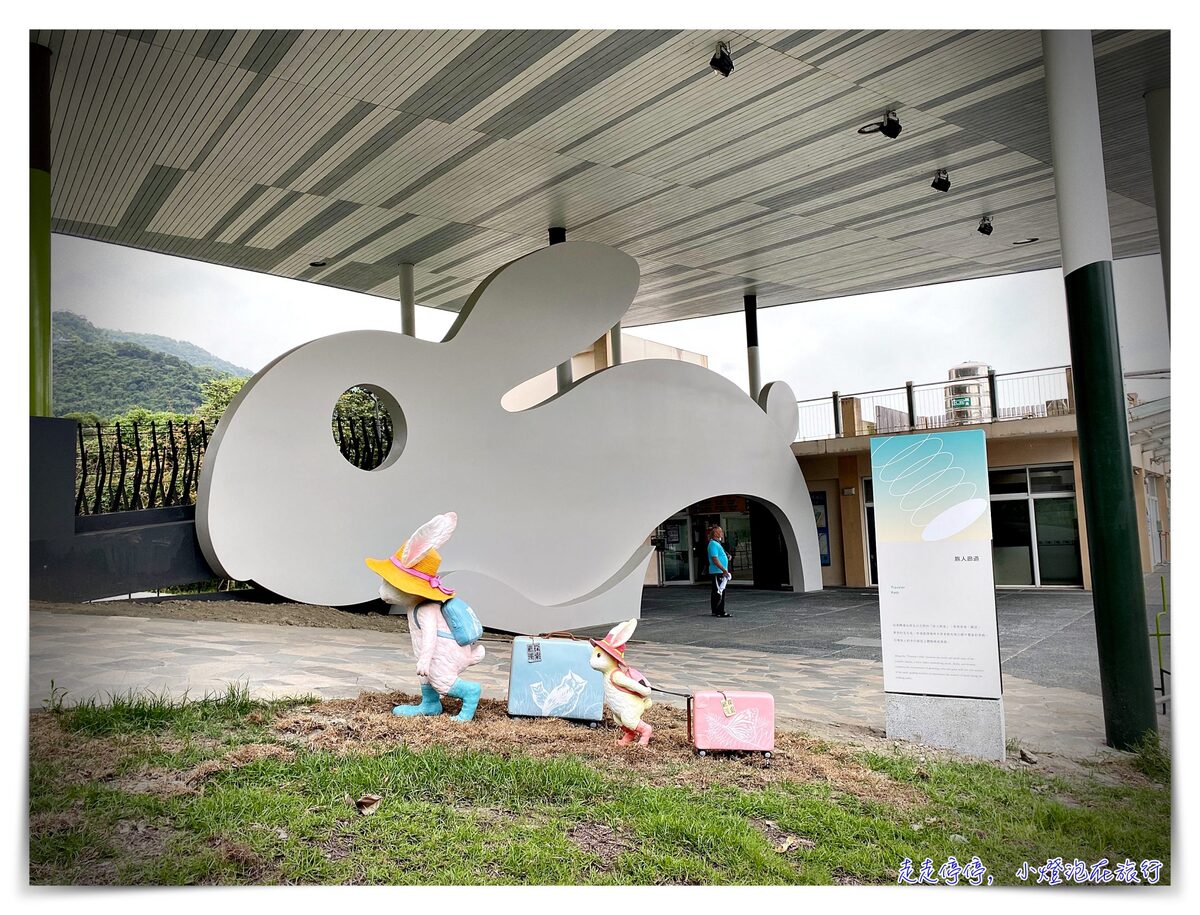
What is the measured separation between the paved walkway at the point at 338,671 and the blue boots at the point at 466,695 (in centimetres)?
98

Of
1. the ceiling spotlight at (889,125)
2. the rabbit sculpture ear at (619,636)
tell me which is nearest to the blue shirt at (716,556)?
the ceiling spotlight at (889,125)

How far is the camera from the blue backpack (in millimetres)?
5648

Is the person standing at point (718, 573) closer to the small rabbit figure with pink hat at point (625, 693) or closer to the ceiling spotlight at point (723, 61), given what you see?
the ceiling spotlight at point (723, 61)

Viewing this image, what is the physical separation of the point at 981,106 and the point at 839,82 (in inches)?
78.9

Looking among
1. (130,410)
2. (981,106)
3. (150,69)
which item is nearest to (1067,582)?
(981,106)

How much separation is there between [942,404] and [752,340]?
463cm

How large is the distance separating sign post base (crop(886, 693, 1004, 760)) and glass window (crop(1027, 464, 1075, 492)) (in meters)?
14.4

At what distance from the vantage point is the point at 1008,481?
1880cm

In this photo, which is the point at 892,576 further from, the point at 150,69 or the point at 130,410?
the point at 130,410

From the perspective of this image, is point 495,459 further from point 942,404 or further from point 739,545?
point 739,545

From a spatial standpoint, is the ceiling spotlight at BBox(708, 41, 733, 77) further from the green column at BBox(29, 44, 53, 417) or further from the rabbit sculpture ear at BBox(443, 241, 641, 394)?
the green column at BBox(29, 44, 53, 417)

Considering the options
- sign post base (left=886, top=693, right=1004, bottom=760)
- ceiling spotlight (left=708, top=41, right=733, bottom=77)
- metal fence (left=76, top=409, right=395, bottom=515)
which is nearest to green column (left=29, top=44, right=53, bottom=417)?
metal fence (left=76, top=409, right=395, bottom=515)

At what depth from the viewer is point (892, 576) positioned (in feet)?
18.6

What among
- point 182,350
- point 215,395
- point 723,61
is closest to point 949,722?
point 723,61
